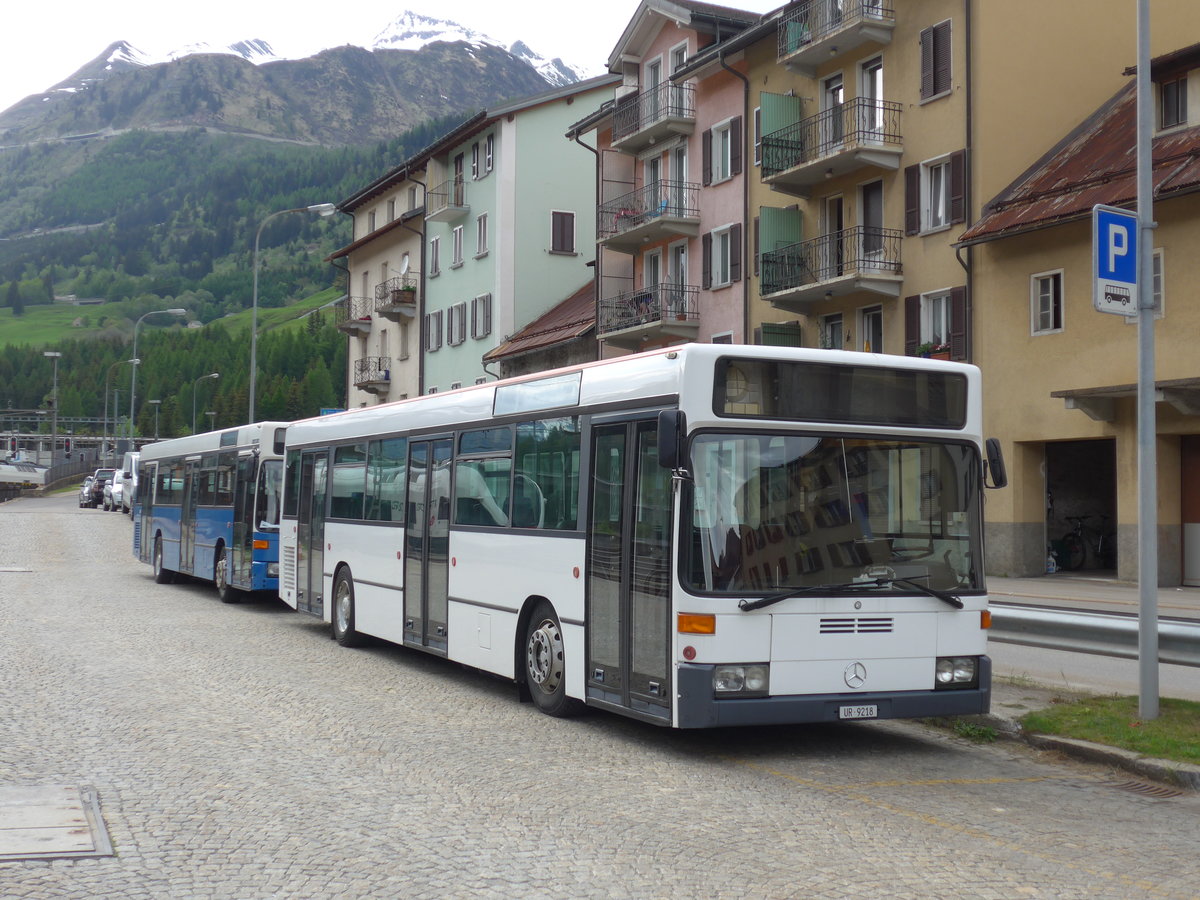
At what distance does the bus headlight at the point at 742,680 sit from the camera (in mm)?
8641

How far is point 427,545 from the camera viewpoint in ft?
44.1

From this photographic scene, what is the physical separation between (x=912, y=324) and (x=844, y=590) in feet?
73.8

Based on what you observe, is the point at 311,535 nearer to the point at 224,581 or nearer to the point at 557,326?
the point at 224,581

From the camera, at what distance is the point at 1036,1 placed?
29.5 meters

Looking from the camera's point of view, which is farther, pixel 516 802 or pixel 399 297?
pixel 399 297

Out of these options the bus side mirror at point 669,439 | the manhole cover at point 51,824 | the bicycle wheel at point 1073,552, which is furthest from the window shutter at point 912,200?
the manhole cover at point 51,824

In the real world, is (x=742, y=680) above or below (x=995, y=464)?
below

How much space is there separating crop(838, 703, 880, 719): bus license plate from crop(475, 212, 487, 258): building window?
43.3 m

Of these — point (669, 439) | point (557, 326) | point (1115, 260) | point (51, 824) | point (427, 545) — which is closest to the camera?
point (51, 824)

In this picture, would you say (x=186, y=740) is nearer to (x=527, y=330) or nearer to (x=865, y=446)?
(x=865, y=446)

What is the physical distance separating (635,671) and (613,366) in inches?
87.9

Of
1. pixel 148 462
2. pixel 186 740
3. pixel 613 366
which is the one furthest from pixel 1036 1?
pixel 186 740

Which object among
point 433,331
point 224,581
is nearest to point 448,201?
point 433,331

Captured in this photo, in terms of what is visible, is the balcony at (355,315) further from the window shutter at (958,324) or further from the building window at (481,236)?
the window shutter at (958,324)
